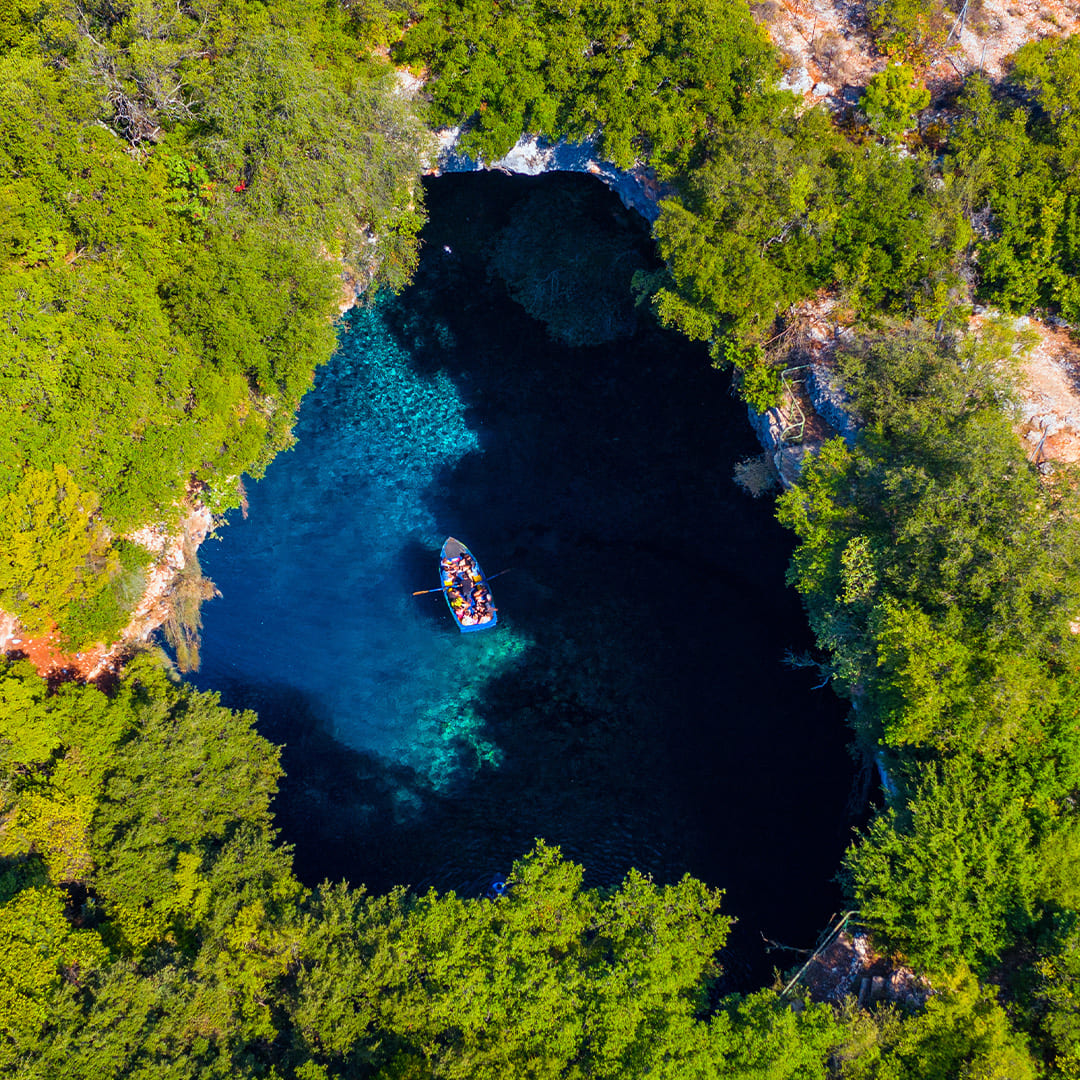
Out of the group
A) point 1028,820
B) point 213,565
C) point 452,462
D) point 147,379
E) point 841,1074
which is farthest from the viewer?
point 452,462

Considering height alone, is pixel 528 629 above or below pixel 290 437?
below

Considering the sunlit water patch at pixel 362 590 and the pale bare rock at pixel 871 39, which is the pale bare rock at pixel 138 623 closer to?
the sunlit water patch at pixel 362 590

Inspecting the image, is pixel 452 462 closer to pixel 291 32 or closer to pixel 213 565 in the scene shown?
pixel 213 565

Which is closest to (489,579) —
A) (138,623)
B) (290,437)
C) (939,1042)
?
(290,437)

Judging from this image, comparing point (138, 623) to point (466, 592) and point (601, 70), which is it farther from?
point (601, 70)

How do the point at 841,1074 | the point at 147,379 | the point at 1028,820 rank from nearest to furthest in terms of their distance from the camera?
the point at 841,1074
the point at 1028,820
the point at 147,379

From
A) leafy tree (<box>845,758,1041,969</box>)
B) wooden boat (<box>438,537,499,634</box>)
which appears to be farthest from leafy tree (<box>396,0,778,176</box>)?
leafy tree (<box>845,758,1041,969</box>)

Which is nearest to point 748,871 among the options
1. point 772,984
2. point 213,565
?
point 772,984
